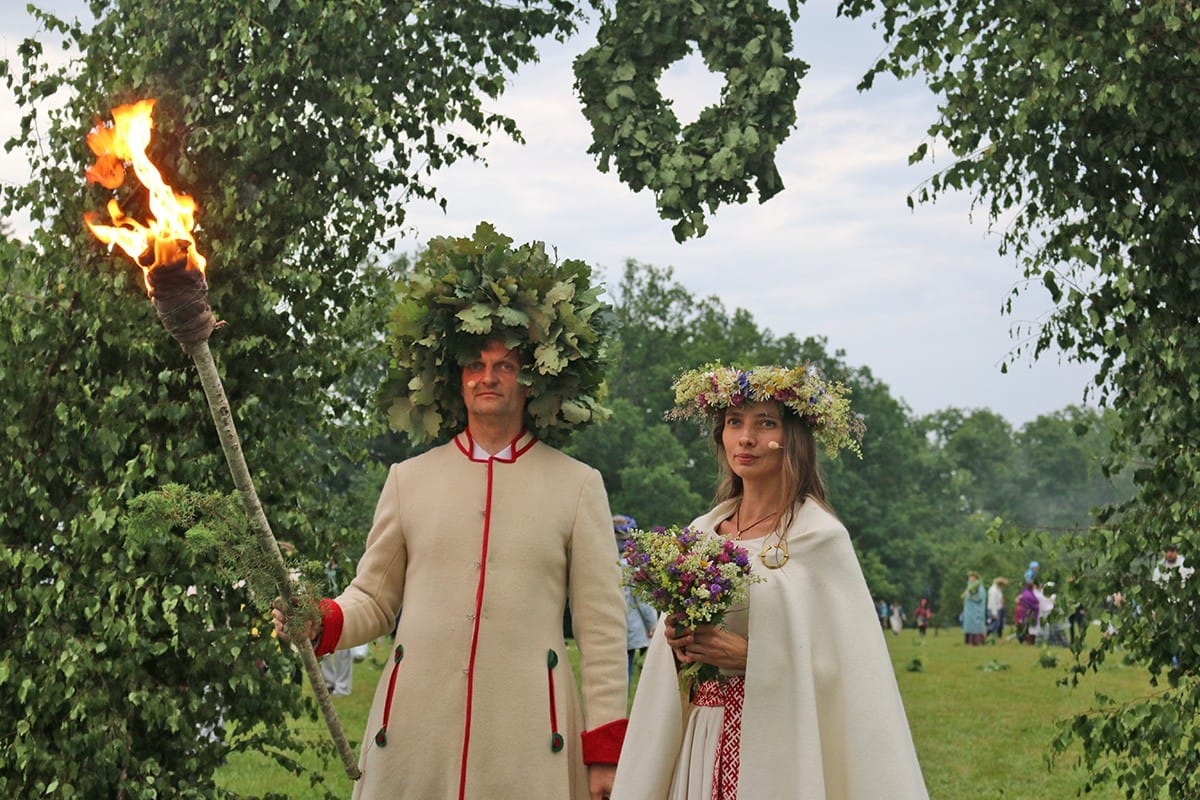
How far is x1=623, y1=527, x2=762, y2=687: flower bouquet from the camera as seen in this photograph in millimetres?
4555

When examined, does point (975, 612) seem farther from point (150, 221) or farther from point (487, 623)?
point (150, 221)

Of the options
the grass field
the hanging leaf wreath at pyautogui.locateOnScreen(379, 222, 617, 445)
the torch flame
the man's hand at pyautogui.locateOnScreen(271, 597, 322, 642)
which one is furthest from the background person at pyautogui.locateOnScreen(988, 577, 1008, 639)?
the torch flame

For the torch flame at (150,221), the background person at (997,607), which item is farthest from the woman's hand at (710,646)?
the background person at (997,607)

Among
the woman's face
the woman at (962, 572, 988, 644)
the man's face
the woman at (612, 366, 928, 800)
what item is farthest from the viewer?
the woman at (962, 572, 988, 644)

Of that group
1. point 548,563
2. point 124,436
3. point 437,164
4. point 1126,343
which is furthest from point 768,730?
point 437,164

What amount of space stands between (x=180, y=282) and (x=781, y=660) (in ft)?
7.22

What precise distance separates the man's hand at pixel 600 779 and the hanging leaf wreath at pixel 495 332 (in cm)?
124

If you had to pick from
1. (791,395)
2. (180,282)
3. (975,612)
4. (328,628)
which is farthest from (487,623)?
(975,612)

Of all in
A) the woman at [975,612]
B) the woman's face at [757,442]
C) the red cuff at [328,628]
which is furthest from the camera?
the woman at [975,612]

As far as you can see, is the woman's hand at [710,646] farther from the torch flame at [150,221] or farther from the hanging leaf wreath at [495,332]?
the torch flame at [150,221]

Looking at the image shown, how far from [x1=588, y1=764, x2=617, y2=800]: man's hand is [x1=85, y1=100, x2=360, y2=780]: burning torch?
88 cm

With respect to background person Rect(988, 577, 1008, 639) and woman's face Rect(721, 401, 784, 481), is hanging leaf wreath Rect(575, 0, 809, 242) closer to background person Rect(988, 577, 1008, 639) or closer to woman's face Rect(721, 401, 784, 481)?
woman's face Rect(721, 401, 784, 481)

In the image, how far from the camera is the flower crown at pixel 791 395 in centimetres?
507

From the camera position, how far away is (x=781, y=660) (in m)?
4.74
